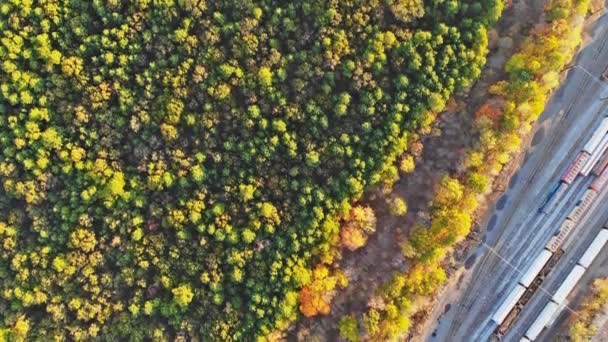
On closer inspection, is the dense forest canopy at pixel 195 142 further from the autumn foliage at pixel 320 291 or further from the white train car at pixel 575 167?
the white train car at pixel 575 167

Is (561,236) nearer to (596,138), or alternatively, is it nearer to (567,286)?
(567,286)

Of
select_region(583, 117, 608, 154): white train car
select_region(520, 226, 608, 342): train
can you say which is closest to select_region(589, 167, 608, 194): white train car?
select_region(583, 117, 608, 154): white train car

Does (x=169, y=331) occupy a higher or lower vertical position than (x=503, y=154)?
lower

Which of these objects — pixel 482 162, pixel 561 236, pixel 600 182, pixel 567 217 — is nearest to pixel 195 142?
pixel 482 162

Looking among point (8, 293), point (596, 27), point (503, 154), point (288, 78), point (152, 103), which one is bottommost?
point (8, 293)

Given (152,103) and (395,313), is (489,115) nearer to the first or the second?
(395,313)

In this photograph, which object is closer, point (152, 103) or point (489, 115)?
point (489, 115)

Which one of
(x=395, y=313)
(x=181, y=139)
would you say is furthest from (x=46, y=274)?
(x=395, y=313)

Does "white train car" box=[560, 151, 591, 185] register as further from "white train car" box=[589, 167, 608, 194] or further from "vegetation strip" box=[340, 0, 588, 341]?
"vegetation strip" box=[340, 0, 588, 341]
